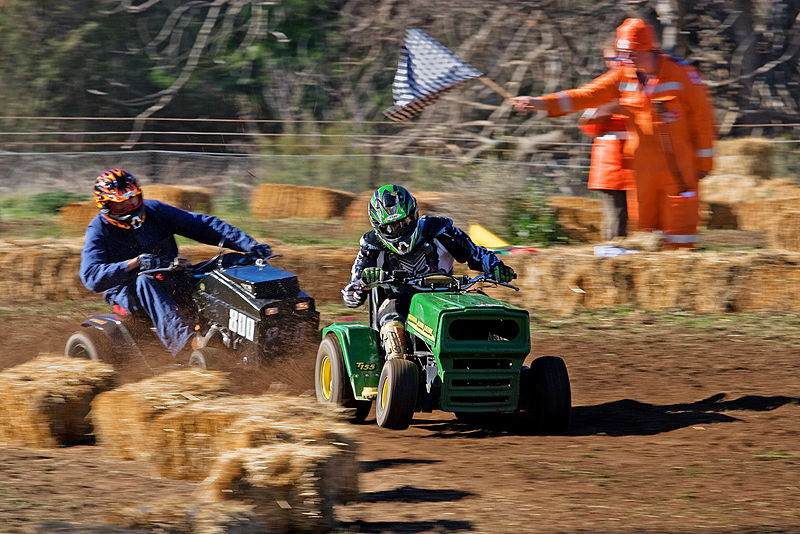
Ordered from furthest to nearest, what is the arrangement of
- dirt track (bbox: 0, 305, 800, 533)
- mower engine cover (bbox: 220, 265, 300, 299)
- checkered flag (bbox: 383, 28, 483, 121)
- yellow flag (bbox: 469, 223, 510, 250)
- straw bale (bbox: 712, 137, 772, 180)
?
straw bale (bbox: 712, 137, 772, 180), yellow flag (bbox: 469, 223, 510, 250), checkered flag (bbox: 383, 28, 483, 121), mower engine cover (bbox: 220, 265, 300, 299), dirt track (bbox: 0, 305, 800, 533)

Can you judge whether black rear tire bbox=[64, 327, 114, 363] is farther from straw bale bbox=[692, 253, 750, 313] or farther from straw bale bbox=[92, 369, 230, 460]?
straw bale bbox=[692, 253, 750, 313]

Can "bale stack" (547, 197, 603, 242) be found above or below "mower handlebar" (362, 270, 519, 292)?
above

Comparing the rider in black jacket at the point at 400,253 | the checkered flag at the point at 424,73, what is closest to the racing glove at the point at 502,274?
the rider in black jacket at the point at 400,253

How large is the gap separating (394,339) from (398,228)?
2.70ft

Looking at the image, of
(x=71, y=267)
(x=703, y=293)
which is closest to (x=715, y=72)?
(x=703, y=293)

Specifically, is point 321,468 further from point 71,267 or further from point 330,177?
point 330,177

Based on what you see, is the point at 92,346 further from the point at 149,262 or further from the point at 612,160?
the point at 612,160

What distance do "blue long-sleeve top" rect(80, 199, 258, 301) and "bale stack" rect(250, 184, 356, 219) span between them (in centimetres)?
790

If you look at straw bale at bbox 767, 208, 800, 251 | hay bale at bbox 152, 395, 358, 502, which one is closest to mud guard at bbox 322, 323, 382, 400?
hay bale at bbox 152, 395, 358, 502

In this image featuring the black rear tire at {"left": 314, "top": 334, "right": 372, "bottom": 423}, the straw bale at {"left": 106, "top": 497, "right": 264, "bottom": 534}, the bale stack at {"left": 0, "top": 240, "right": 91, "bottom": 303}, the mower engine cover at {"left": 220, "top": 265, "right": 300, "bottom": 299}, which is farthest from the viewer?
the bale stack at {"left": 0, "top": 240, "right": 91, "bottom": 303}

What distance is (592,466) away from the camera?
621 cm

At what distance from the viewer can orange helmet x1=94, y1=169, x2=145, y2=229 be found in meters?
8.63

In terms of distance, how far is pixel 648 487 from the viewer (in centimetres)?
573

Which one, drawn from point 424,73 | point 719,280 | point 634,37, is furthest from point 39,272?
point 719,280
